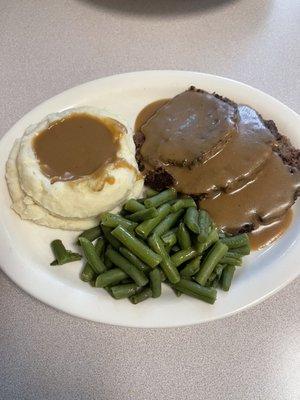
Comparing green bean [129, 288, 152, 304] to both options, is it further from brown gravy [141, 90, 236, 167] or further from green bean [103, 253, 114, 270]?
brown gravy [141, 90, 236, 167]

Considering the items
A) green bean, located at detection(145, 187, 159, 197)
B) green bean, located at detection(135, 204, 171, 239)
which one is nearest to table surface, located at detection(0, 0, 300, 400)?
green bean, located at detection(135, 204, 171, 239)

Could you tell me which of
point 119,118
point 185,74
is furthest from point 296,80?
point 119,118

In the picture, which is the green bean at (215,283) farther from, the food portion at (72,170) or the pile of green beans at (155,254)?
the food portion at (72,170)

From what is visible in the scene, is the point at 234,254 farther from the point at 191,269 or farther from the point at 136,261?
the point at 136,261

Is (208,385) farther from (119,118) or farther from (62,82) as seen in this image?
(62,82)

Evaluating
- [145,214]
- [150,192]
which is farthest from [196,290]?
[150,192]
